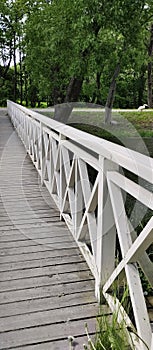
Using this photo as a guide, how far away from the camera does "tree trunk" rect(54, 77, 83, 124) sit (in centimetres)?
902

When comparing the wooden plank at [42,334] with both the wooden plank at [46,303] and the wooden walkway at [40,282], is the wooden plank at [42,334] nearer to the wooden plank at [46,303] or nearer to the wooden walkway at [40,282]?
the wooden walkway at [40,282]

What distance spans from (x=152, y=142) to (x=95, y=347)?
8479 mm

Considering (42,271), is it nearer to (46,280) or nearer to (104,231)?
(46,280)

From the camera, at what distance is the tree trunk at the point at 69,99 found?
902 centimetres

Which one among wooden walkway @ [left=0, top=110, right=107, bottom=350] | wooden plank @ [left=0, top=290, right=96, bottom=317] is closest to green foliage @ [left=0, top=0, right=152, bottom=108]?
wooden walkway @ [left=0, top=110, right=107, bottom=350]

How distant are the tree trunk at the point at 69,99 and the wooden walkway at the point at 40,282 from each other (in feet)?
19.0

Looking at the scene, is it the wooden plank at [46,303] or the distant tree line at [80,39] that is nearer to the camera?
the wooden plank at [46,303]

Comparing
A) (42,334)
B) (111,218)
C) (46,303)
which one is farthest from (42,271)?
(111,218)

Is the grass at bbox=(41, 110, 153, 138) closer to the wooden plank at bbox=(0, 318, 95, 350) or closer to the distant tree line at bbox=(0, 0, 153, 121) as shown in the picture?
the distant tree line at bbox=(0, 0, 153, 121)

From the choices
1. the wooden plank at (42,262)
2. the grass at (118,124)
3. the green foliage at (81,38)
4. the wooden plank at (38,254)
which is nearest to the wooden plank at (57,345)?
the wooden plank at (42,262)

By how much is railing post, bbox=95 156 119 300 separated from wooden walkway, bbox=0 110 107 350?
20 centimetres

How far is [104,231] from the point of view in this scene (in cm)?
186

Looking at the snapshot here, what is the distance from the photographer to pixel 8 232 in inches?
115

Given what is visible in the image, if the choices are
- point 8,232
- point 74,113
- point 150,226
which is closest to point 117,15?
point 8,232
